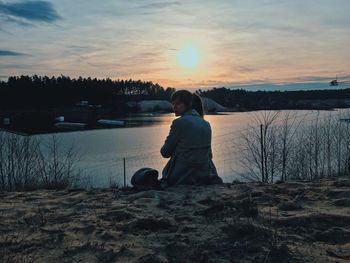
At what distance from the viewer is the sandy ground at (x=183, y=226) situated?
346 cm

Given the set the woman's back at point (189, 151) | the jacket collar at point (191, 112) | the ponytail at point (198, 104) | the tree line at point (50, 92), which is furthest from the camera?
the tree line at point (50, 92)

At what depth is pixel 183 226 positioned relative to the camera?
4238 mm

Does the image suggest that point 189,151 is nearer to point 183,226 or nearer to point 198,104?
point 198,104

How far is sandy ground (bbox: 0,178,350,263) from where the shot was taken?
3.46m

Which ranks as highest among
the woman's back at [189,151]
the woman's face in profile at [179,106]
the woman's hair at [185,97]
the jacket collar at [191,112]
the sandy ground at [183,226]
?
the woman's hair at [185,97]

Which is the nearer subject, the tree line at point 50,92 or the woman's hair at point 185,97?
the woman's hair at point 185,97

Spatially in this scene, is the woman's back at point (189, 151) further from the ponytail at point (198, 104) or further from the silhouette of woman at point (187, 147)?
the ponytail at point (198, 104)

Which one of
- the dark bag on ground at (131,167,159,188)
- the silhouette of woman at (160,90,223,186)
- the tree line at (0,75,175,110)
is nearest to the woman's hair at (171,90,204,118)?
the silhouette of woman at (160,90,223,186)

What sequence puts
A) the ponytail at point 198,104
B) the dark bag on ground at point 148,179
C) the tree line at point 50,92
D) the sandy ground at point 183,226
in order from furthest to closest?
the tree line at point 50,92 → the ponytail at point 198,104 → the dark bag on ground at point 148,179 → the sandy ground at point 183,226

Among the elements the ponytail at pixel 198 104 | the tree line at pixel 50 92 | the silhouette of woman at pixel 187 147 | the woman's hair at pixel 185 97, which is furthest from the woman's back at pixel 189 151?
the tree line at pixel 50 92

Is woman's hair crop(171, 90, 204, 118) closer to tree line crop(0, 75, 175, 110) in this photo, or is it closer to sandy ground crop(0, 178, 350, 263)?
sandy ground crop(0, 178, 350, 263)

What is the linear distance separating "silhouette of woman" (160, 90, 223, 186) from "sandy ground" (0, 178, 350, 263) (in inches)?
26.6

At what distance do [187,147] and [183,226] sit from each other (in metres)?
2.56

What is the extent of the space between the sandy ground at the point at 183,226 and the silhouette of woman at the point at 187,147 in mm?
676
